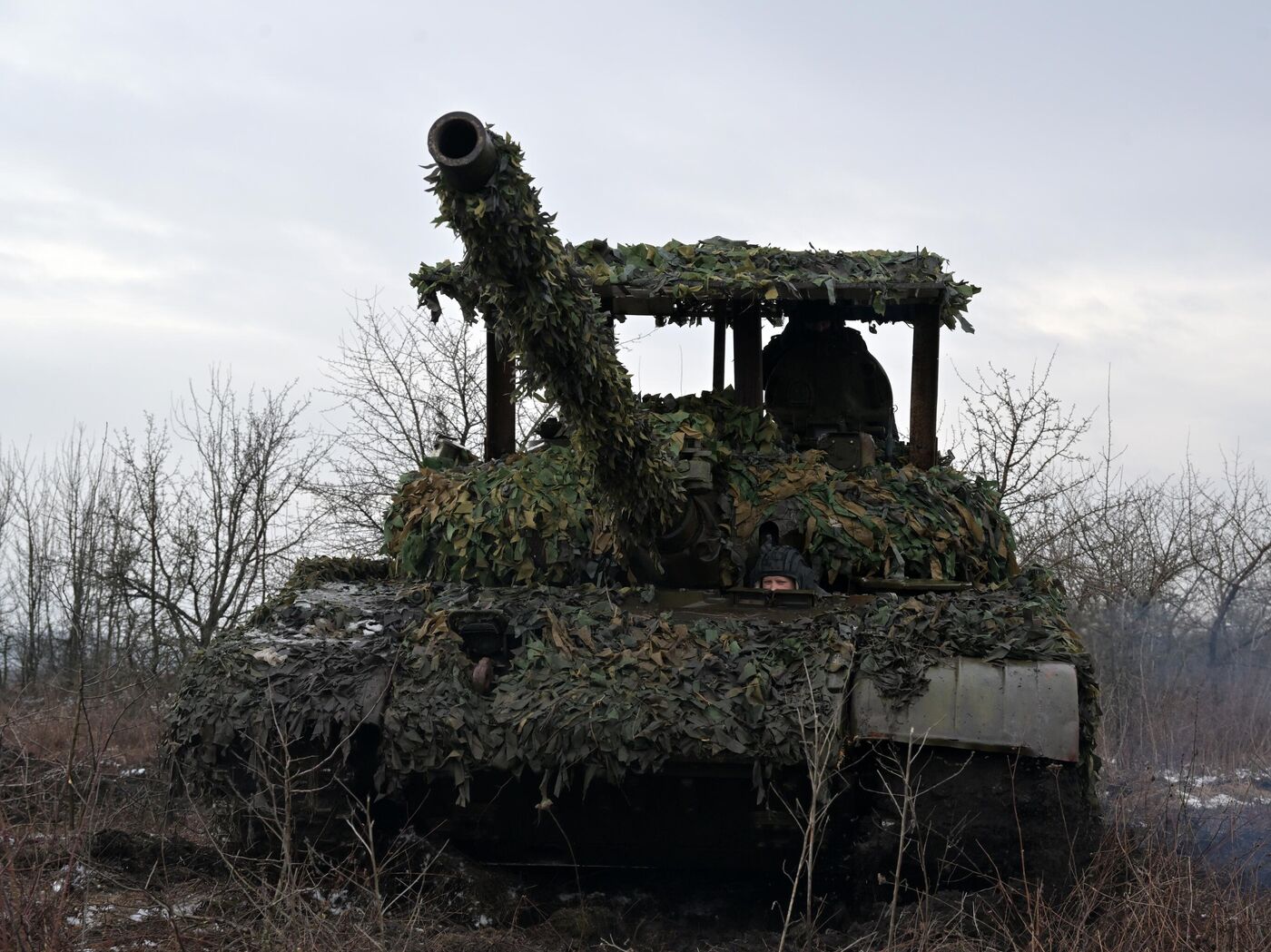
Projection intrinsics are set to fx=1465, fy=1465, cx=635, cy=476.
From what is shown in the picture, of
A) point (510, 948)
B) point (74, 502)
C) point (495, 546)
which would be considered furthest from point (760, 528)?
point (74, 502)

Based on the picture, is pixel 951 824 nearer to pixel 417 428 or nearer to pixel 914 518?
pixel 914 518

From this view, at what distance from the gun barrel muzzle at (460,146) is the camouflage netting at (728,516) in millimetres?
2092

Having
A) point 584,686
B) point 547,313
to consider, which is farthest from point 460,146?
point 584,686

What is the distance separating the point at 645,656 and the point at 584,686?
0.30m

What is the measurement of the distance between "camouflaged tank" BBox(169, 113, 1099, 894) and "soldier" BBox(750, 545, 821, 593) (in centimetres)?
3

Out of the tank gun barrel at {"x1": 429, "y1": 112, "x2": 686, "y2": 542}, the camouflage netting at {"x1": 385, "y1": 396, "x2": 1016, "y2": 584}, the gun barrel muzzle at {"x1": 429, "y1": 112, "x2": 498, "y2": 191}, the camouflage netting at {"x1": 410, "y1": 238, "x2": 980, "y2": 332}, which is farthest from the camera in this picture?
the camouflage netting at {"x1": 410, "y1": 238, "x2": 980, "y2": 332}

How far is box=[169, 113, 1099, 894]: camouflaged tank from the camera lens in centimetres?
554

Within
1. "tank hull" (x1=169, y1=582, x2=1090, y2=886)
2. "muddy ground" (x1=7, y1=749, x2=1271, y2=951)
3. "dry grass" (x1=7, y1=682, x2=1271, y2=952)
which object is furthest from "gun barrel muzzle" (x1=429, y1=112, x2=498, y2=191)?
"muddy ground" (x1=7, y1=749, x2=1271, y2=951)

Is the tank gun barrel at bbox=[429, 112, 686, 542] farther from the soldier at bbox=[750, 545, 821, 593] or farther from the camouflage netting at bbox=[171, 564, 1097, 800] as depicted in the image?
the camouflage netting at bbox=[171, 564, 1097, 800]

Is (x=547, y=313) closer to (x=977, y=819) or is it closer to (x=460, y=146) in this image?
(x=460, y=146)

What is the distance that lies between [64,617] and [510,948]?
15994 millimetres

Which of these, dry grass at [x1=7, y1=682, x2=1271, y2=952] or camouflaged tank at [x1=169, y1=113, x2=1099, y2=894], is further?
camouflaged tank at [x1=169, y1=113, x2=1099, y2=894]

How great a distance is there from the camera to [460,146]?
16.0 ft

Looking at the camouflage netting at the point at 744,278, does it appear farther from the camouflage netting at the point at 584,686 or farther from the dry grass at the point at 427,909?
the dry grass at the point at 427,909
